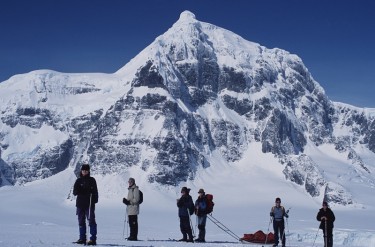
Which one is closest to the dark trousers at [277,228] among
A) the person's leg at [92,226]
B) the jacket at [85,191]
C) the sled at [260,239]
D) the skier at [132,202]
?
the sled at [260,239]

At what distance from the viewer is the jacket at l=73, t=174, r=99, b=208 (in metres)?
20.0

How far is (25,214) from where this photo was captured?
7854 inches

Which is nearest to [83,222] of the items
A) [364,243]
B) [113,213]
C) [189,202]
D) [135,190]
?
[135,190]

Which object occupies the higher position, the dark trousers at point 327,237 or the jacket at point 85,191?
the jacket at point 85,191

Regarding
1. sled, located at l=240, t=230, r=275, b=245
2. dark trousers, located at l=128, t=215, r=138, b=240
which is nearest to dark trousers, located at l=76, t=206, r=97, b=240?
dark trousers, located at l=128, t=215, r=138, b=240

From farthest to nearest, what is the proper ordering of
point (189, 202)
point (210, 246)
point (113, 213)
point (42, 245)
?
point (113, 213)
point (189, 202)
point (210, 246)
point (42, 245)

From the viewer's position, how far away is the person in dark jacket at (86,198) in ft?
65.5

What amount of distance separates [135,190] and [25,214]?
608 feet

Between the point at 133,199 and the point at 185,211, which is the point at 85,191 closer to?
the point at 133,199

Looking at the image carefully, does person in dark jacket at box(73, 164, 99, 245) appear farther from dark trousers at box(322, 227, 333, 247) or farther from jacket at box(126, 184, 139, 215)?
dark trousers at box(322, 227, 333, 247)

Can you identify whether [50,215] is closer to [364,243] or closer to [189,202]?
[364,243]

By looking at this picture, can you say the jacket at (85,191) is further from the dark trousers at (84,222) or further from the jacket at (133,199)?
the jacket at (133,199)

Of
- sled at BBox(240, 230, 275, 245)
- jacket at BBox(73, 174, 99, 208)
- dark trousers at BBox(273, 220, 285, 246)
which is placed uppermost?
jacket at BBox(73, 174, 99, 208)

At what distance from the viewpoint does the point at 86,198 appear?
20125mm
